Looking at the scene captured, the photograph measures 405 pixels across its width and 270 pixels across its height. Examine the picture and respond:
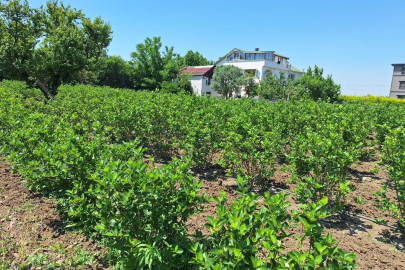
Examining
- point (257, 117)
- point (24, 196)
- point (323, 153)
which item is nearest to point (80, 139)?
point (24, 196)

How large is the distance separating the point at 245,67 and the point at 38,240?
42705mm

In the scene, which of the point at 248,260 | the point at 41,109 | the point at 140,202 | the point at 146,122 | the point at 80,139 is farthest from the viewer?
the point at 41,109

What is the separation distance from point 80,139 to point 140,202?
1.72 metres

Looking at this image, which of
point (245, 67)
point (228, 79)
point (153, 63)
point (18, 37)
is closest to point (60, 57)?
point (18, 37)

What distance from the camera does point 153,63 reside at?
34594 mm

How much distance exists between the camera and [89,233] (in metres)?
3.08

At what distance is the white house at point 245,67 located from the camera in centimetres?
4044

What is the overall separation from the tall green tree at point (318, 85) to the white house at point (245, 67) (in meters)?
5.07

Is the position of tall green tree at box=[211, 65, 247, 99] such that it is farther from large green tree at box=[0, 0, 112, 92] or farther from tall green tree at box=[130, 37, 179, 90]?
large green tree at box=[0, 0, 112, 92]

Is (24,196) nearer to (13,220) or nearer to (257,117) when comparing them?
(13,220)

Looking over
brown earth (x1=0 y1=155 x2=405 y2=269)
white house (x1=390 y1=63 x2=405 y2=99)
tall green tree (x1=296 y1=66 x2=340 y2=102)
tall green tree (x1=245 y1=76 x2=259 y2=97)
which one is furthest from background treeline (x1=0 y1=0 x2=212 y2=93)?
white house (x1=390 y1=63 x2=405 y2=99)

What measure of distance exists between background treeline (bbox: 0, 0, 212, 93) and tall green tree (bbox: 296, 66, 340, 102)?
16476 millimetres

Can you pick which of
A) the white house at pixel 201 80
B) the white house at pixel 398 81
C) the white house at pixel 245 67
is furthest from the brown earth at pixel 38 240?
the white house at pixel 398 81

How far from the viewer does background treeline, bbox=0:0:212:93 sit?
22.4 meters
